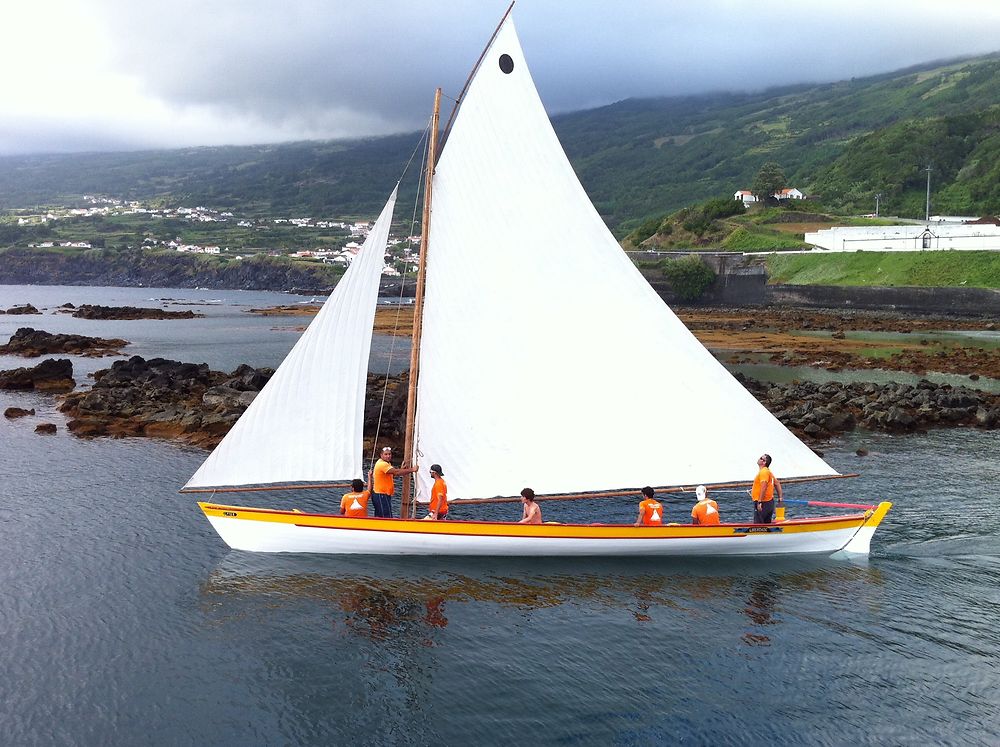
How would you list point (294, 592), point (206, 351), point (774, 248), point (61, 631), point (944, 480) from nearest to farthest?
point (61, 631), point (294, 592), point (944, 480), point (206, 351), point (774, 248)

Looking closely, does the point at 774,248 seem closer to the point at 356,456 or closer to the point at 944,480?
the point at 944,480

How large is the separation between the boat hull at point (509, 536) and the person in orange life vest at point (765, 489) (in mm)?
492

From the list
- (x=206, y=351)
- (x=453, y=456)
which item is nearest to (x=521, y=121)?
(x=453, y=456)

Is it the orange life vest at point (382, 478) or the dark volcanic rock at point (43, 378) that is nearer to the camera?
the orange life vest at point (382, 478)

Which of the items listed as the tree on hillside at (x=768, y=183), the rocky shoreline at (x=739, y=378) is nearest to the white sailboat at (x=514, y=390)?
the rocky shoreline at (x=739, y=378)

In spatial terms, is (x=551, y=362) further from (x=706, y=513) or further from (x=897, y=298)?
(x=897, y=298)

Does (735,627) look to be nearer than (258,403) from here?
Yes

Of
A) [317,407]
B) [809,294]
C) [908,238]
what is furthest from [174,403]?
[908,238]

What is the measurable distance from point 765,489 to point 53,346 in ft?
248

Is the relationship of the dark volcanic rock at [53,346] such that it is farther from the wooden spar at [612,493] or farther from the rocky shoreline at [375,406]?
the wooden spar at [612,493]

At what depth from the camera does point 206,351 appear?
264 ft

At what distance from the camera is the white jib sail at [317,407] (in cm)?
2142

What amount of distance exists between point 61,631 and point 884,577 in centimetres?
2014

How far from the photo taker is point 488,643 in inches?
730
